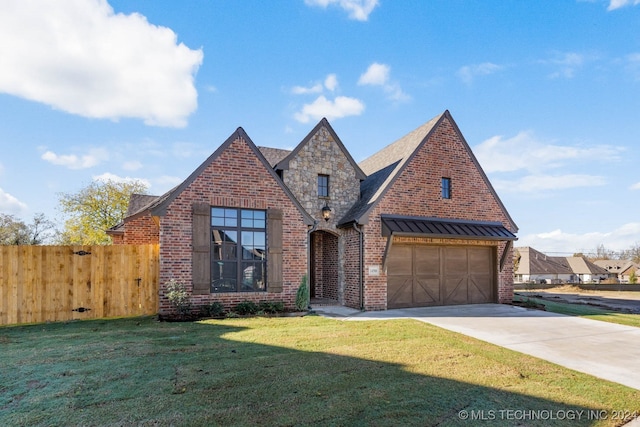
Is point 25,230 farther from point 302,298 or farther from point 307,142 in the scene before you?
point 302,298

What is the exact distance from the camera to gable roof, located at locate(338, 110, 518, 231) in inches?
476

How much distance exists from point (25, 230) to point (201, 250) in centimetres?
3296

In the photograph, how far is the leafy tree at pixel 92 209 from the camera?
28578 millimetres

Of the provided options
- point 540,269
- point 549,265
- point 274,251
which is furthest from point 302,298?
point 549,265

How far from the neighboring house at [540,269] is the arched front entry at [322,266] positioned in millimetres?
51871

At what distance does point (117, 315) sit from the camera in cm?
957

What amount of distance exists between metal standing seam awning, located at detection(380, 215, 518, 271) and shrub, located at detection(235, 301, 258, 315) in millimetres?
4410

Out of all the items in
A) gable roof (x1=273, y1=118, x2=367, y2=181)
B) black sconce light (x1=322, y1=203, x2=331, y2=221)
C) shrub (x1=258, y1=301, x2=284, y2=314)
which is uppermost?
gable roof (x1=273, y1=118, x2=367, y2=181)

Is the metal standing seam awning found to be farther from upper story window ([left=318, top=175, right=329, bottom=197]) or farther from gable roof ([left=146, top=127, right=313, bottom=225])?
gable roof ([left=146, top=127, right=313, bottom=225])

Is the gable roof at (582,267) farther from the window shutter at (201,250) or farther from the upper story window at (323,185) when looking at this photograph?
the window shutter at (201,250)

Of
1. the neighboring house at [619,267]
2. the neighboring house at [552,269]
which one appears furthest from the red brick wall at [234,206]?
the neighboring house at [619,267]

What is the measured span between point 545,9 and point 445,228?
715 centimetres

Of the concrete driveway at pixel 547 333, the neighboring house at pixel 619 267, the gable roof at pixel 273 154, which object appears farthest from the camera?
the neighboring house at pixel 619 267

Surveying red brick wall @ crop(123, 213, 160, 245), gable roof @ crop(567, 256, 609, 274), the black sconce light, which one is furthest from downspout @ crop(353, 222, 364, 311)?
gable roof @ crop(567, 256, 609, 274)
